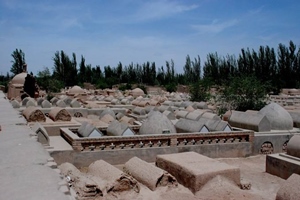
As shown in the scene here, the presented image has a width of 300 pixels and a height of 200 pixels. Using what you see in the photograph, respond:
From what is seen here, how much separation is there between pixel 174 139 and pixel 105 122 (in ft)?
20.4

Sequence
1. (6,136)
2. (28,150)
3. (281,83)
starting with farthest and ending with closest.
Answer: (281,83), (6,136), (28,150)

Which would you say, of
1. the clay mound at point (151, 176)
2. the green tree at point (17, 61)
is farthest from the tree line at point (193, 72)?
the clay mound at point (151, 176)

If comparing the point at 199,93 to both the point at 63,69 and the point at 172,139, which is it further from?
the point at 63,69

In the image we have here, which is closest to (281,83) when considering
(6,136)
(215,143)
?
(215,143)

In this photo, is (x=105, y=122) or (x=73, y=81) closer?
(x=105, y=122)

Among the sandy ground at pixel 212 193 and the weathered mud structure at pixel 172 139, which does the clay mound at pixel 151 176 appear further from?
the weathered mud structure at pixel 172 139

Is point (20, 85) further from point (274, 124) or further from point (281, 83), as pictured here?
point (281, 83)

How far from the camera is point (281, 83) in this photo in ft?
170

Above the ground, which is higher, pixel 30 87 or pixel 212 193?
pixel 30 87

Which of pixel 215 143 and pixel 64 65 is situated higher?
pixel 64 65

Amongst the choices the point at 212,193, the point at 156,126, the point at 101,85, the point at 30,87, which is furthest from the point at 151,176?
the point at 101,85


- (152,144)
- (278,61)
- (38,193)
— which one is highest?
(278,61)

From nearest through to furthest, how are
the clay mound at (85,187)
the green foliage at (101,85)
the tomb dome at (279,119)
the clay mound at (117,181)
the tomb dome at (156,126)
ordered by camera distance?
1. the clay mound at (85,187)
2. the clay mound at (117,181)
3. the tomb dome at (156,126)
4. the tomb dome at (279,119)
5. the green foliage at (101,85)

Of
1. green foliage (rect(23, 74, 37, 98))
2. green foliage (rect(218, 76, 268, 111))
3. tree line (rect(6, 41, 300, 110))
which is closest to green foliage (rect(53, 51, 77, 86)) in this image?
tree line (rect(6, 41, 300, 110))
